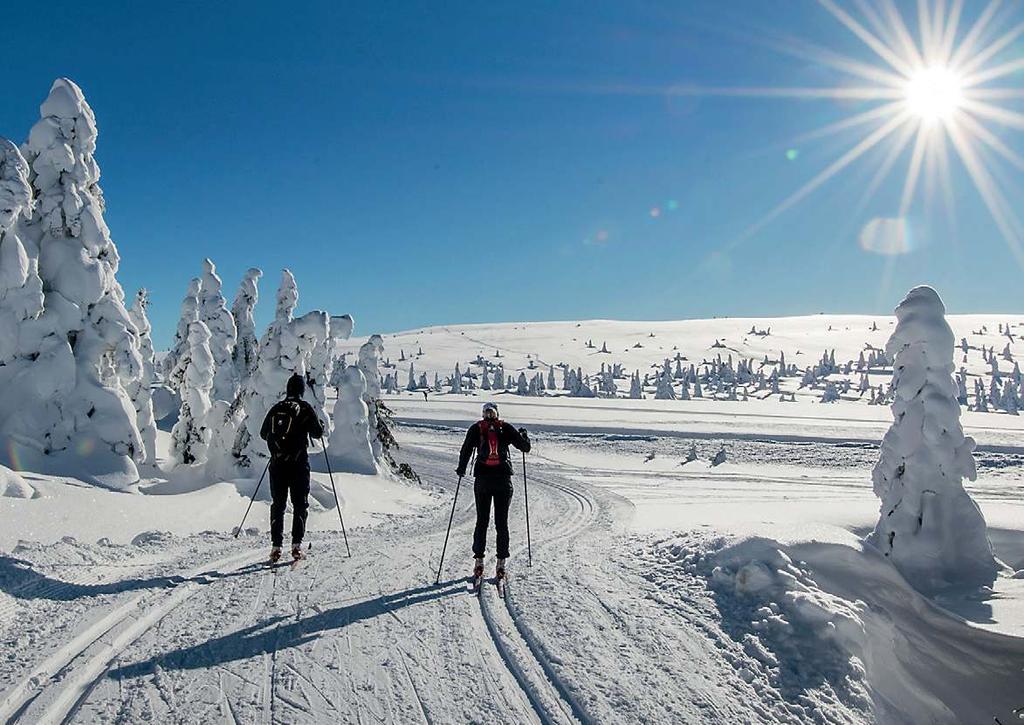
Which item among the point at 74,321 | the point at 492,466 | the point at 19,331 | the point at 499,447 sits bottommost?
the point at 492,466

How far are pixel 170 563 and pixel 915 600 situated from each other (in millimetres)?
10641

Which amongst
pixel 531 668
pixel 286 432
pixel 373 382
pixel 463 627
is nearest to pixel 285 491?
pixel 286 432

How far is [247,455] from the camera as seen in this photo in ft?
65.7

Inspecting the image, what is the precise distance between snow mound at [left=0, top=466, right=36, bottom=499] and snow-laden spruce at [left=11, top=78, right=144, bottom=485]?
3752 mm

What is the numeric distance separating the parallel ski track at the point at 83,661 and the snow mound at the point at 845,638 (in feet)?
17.5

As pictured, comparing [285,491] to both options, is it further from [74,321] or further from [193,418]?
[193,418]

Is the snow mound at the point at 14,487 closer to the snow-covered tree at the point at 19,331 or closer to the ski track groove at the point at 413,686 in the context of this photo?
the snow-covered tree at the point at 19,331

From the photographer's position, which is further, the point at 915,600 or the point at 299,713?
the point at 915,600

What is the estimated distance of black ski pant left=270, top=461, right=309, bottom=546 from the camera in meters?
8.28

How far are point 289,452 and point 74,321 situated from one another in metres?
11.1

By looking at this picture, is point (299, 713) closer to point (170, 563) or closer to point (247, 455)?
point (170, 563)

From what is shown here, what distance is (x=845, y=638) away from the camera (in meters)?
6.02

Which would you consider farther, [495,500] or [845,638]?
[495,500]

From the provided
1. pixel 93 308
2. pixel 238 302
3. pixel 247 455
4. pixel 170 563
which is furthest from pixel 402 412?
pixel 170 563
